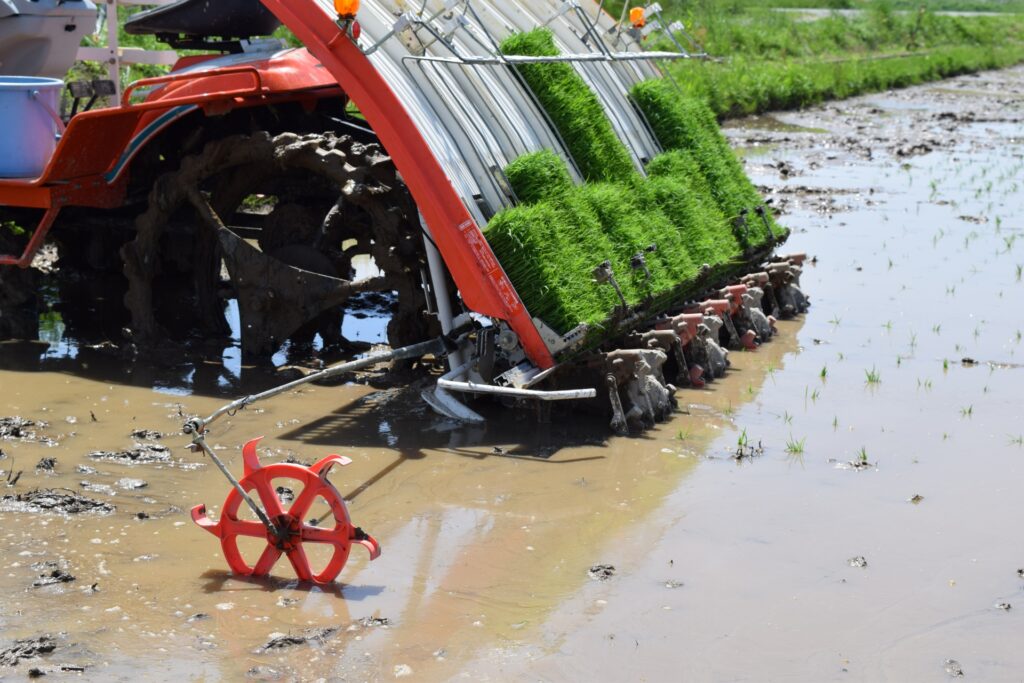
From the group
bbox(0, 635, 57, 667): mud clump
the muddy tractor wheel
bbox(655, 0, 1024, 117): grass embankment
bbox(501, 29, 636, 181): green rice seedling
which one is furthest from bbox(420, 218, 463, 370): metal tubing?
bbox(655, 0, 1024, 117): grass embankment

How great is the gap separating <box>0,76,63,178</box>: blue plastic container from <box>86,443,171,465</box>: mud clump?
2224 mm

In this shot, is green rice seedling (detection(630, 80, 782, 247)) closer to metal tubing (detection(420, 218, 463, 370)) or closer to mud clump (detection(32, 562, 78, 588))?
metal tubing (detection(420, 218, 463, 370))

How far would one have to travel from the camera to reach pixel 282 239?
714 cm

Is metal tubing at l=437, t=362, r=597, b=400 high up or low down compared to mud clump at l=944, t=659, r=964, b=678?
up

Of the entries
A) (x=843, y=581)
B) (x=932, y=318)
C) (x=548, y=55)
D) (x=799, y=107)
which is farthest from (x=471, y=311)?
(x=799, y=107)

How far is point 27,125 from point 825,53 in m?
26.7

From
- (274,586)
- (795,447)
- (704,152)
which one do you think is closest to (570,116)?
(704,152)

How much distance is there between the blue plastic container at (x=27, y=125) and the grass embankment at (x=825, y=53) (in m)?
9.46

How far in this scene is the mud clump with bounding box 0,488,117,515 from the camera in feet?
16.4

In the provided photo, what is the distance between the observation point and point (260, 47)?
7633 mm

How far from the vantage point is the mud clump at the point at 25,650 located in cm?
383

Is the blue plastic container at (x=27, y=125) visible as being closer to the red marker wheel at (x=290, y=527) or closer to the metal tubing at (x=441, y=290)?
the metal tubing at (x=441, y=290)

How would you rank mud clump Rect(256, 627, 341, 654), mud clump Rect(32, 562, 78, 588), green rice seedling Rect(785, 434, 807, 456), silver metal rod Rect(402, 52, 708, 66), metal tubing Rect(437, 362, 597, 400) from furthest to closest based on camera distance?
silver metal rod Rect(402, 52, 708, 66), green rice seedling Rect(785, 434, 807, 456), metal tubing Rect(437, 362, 597, 400), mud clump Rect(32, 562, 78, 588), mud clump Rect(256, 627, 341, 654)

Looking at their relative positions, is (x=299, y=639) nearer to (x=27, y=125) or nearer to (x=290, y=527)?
(x=290, y=527)
